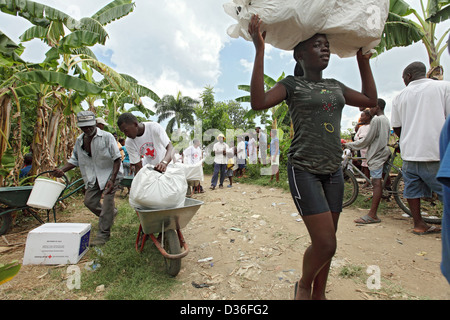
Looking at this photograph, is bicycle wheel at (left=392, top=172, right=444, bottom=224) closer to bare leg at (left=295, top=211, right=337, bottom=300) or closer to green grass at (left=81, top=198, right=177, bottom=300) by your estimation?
bare leg at (left=295, top=211, right=337, bottom=300)

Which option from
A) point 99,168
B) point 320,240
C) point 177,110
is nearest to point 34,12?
point 99,168

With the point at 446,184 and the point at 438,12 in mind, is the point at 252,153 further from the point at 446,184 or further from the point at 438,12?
the point at 446,184

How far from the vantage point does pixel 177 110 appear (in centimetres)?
2744

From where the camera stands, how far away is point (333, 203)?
1764 mm

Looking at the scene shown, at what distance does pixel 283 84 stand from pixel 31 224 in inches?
211

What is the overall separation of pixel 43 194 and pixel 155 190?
6.69ft

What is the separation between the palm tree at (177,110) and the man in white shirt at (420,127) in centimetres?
2512

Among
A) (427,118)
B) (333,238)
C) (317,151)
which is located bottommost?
(333,238)

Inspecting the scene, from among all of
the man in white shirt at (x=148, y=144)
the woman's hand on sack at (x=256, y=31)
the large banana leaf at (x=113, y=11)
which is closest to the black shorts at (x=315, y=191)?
the woman's hand on sack at (x=256, y=31)

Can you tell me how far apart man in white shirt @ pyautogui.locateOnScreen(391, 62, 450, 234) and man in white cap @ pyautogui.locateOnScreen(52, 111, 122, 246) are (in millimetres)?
4264

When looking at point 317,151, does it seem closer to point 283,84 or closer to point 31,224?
point 283,84

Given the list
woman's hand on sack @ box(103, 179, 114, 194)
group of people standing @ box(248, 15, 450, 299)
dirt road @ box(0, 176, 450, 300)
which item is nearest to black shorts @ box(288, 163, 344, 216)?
group of people standing @ box(248, 15, 450, 299)

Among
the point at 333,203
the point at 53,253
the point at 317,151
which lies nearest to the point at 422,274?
the point at 333,203
